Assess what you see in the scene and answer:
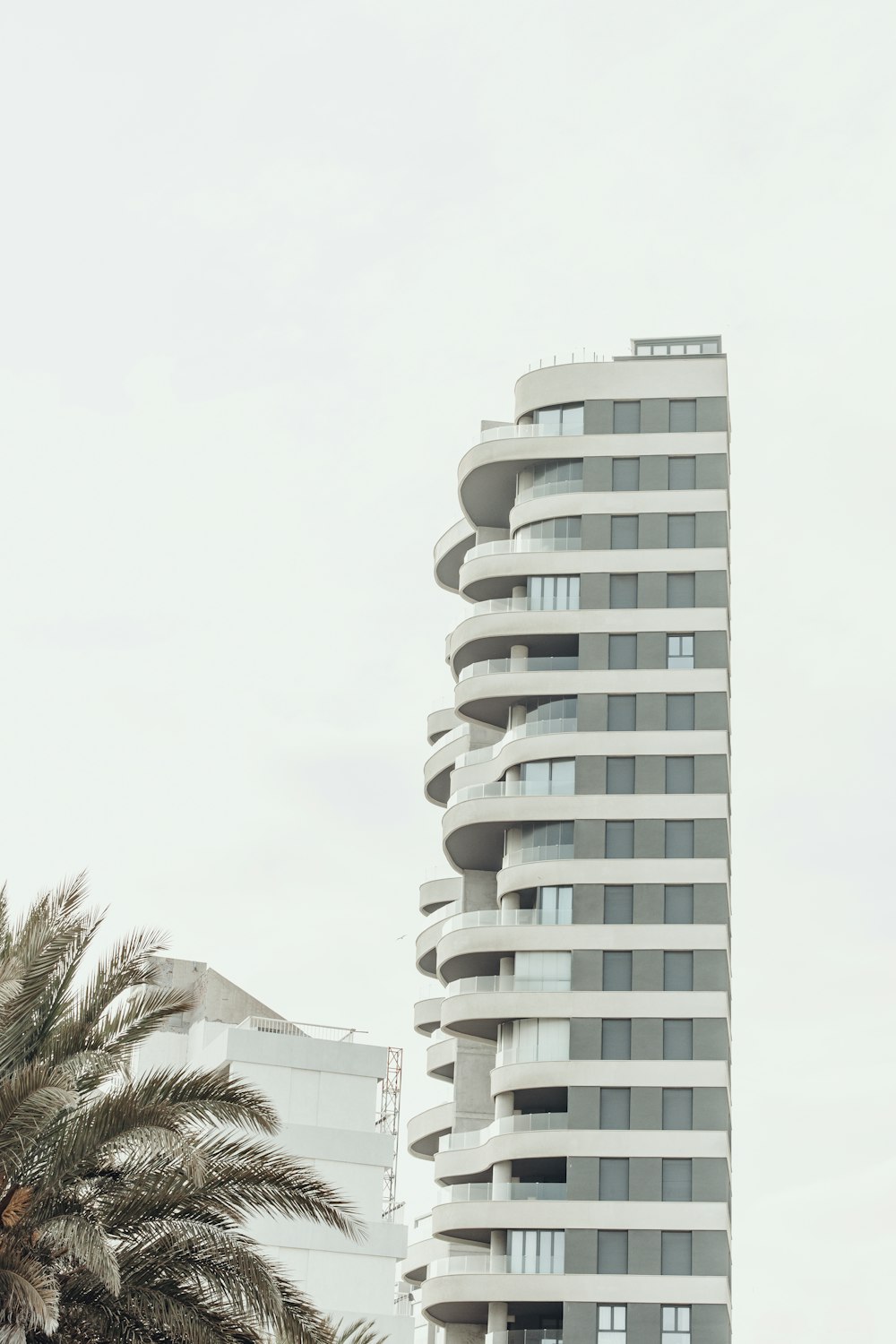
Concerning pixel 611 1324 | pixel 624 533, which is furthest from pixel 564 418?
pixel 611 1324

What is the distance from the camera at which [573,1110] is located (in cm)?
6762

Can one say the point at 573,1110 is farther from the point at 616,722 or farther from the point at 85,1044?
the point at 85,1044

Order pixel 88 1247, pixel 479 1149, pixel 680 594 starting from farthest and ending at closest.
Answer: pixel 680 594, pixel 479 1149, pixel 88 1247

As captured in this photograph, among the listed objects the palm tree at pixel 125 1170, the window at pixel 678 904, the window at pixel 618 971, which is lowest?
the palm tree at pixel 125 1170

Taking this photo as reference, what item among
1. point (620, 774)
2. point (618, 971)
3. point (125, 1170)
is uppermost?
point (620, 774)

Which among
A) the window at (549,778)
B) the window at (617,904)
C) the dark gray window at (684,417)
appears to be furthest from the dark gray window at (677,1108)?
the dark gray window at (684,417)

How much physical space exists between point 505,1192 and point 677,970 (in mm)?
9426

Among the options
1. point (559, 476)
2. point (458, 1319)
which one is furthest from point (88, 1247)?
point (559, 476)

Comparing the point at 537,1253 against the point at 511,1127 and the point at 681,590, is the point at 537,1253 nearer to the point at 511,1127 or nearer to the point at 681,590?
the point at 511,1127

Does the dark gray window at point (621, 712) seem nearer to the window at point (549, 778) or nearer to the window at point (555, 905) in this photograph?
the window at point (549, 778)

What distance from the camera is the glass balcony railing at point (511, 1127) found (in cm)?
6775

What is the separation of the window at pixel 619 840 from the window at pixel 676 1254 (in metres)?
13.0

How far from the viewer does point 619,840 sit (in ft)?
234

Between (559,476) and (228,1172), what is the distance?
54463mm
